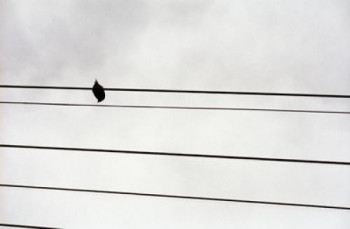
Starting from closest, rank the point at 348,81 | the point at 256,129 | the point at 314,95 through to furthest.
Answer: the point at 314,95 → the point at 348,81 → the point at 256,129

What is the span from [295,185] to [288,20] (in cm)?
127

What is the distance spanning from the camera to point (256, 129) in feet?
10.0

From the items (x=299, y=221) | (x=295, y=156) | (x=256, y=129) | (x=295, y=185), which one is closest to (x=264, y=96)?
(x=256, y=129)

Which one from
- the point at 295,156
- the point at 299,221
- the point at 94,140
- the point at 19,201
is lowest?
the point at 299,221

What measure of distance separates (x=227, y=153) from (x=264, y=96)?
22.0 inches

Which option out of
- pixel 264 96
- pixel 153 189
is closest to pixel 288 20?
pixel 264 96

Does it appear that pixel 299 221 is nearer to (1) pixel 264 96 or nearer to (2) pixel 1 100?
(1) pixel 264 96

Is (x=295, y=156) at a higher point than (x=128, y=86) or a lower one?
lower

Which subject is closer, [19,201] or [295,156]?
[295,156]

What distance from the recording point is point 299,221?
Result: 2852mm

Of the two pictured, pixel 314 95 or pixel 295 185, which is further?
pixel 295 185

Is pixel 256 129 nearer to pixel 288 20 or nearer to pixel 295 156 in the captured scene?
pixel 295 156

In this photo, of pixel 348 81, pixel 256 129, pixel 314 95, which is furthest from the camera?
pixel 256 129

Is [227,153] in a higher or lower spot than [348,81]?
lower
